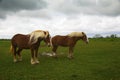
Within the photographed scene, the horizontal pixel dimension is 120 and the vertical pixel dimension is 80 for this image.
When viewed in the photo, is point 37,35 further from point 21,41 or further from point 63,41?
point 63,41

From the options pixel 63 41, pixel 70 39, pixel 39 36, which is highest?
pixel 39 36

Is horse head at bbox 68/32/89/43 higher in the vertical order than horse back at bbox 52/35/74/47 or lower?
higher

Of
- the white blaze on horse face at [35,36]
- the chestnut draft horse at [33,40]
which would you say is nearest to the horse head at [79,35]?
the chestnut draft horse at [33,40]

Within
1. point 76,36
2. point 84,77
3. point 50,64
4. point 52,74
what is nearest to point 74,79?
point 84,77

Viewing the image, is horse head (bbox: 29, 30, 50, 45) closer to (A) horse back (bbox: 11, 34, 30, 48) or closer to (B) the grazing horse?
(A) horse back (bbox: 11, 34, 30, 48)

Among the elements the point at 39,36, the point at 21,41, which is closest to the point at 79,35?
the point at 39,36

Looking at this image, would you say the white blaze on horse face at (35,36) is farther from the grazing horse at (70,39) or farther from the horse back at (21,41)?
the grazing horse at (70,39)

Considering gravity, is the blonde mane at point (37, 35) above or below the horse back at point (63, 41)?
above

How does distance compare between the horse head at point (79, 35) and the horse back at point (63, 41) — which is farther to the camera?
the horse head at point (79, 35)

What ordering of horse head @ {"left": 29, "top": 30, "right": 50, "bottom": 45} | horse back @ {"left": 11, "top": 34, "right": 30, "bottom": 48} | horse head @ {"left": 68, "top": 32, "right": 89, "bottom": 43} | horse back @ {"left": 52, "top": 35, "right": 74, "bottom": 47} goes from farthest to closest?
horse head @ {"left": 68, "top": 32, "right": 89, "bottom": 43} < horse back @ {"left": 52, "top": 35, "right": 74, "bottom": 47} < horse back @ {"left": 11, "top": 34, "right": 30, "bottom": 48} < horse head @ {"left": 29, "top": 30, "right": 50, "bottom": 45}

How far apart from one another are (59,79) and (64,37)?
6.88m

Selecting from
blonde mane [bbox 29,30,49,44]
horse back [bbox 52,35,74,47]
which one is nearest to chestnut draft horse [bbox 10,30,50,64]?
blonde mane [bbox 29,30,49,44]

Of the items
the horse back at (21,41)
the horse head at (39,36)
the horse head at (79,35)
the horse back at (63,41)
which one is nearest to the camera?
the horse head at (39,36)

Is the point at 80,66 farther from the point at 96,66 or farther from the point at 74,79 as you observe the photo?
the point at 74,79
